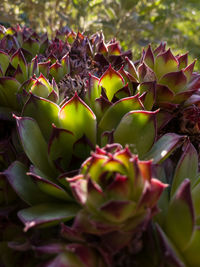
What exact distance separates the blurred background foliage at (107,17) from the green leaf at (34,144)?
143 cm

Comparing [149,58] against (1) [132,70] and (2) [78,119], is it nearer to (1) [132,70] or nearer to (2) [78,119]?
(1) [132,70]

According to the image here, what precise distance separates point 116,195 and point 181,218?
0.39 ft

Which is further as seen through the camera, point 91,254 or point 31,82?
point 31,82

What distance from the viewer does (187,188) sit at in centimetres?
48

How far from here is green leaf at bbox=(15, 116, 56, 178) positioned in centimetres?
63

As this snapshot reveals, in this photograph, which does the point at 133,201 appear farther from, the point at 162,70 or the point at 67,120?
the point at 162,70

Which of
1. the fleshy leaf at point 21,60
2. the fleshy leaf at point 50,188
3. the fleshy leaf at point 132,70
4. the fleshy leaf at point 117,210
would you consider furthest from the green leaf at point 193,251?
the fleshy leaf at point 21,60

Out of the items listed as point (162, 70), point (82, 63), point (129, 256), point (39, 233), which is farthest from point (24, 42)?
point (129, 256)

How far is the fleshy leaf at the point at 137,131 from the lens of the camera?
637 millimetres

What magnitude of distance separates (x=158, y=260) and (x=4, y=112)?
1.78 feet

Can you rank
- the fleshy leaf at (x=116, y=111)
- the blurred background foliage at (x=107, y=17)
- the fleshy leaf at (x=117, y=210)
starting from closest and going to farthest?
the fleshy leaf at (x=117, y=210) → the fleshy leaf at (x=116, y=111) → the blurred background foliage at (x=107, y=17)

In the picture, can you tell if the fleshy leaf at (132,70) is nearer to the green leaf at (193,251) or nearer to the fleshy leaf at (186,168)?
the fleshy leaf at (186,168)

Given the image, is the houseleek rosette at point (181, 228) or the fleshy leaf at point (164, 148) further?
the fleshy leaf at point (164, 148)

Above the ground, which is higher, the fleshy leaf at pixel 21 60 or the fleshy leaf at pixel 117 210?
the fleshy leaf at pixel 21 60
